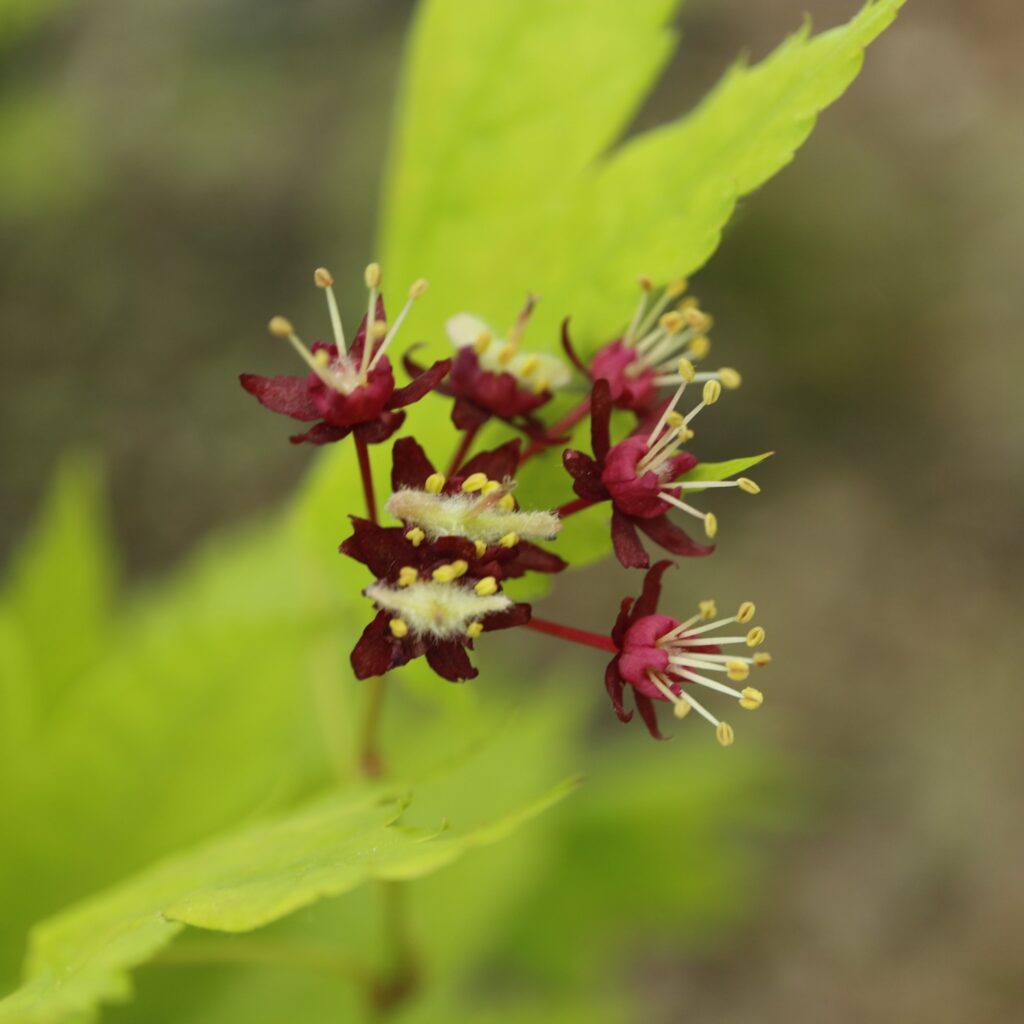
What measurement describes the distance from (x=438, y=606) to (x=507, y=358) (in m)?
0.31

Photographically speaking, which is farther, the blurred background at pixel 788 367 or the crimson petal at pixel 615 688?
the blurred background at pixel 788 367

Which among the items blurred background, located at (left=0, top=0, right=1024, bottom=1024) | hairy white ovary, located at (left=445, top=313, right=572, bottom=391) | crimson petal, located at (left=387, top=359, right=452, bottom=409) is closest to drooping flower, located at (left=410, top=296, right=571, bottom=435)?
hairy white ovary, located at (left=445, top=313, right=572, bottom=391)

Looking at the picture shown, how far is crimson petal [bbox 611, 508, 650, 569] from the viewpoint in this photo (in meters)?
1.07

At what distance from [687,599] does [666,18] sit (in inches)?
152

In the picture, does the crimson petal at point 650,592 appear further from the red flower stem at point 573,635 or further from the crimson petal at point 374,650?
the crimson petal at point 374,650

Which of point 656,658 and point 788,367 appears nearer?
point 656,658

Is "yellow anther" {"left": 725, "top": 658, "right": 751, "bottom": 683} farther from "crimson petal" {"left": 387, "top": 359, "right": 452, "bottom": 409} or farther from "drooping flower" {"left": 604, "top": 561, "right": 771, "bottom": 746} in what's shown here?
"crimson petal" {"left": 387, "top": 359, "right": 452, "bottom": 409}

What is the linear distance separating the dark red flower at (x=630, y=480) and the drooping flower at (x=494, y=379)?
11cm

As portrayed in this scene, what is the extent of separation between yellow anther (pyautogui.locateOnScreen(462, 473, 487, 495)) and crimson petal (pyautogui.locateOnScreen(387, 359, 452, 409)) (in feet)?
0.29

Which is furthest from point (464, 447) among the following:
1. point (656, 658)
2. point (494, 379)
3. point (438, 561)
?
point (656, 658)

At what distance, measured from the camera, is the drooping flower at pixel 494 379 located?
1200mm

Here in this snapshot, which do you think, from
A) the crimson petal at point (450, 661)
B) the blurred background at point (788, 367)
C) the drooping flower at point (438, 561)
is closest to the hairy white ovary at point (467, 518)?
the drooping flower at point (438, 561)

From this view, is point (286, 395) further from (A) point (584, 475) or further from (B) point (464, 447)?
(A) point (584, 475)

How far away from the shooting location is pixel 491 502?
1.08m
